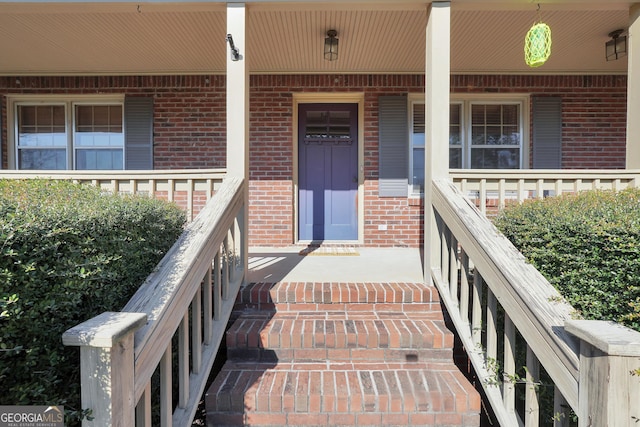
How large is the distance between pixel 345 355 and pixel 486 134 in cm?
451

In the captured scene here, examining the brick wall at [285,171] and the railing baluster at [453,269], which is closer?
the railing baluster at [453,269]

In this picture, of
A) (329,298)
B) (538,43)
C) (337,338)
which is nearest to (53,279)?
(337,338)

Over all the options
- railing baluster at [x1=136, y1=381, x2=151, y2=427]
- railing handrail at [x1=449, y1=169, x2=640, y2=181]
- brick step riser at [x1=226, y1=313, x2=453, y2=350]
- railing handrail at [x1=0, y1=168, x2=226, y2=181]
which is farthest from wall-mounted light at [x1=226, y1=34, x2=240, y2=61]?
railing baluster at [x1=136, y1=381, x2=151, y2=427]

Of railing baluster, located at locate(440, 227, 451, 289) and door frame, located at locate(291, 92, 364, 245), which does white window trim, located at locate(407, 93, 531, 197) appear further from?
railing baluster, located at locate(440, 227, 451, 289)

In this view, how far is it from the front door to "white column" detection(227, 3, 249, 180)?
2.44 metres

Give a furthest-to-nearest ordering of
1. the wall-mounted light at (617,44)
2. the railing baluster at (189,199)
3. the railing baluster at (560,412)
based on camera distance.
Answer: the wall-mounted light at (617,44) → the railing baluster at (189,199) → the railing baluster at (560,412)

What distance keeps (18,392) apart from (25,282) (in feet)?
1.22

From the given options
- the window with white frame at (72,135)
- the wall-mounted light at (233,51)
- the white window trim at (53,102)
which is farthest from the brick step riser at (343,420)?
the window with white frame at (72,135)

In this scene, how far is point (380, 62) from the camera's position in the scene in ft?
16.7

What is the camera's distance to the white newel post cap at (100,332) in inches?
47.8

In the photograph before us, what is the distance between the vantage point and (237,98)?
3193 mm

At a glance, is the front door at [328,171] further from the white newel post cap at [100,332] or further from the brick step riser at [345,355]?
the white newel post cap at [100,332]

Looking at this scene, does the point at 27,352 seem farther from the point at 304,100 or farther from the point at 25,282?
the point at 304,100

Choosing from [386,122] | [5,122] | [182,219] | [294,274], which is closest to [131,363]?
[182,219]
